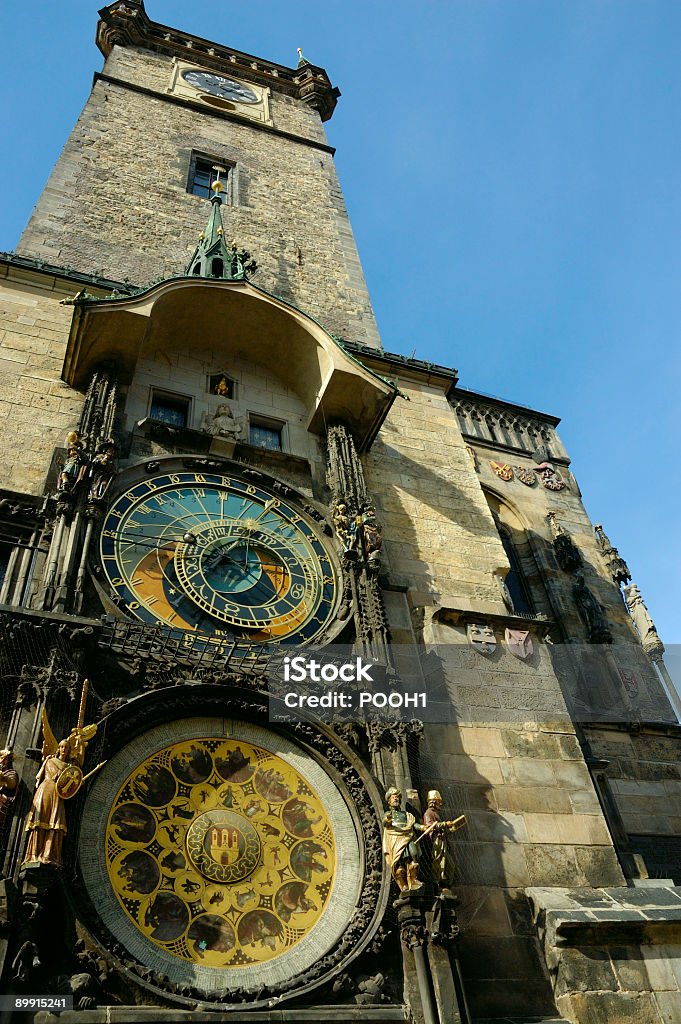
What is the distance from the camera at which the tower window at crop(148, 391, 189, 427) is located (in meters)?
10.8

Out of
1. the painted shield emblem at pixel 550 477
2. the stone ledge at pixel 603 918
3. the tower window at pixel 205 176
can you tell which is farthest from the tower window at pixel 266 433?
the tower window at pixel 205 176

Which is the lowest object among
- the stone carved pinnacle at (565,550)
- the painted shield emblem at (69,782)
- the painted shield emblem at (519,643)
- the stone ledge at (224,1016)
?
the stone ledge at (224,1016)

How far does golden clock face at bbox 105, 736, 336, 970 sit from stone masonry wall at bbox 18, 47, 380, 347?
908 cm

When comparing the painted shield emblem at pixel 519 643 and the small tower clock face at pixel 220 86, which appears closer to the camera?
the painted shield emblem at pixel 519 643

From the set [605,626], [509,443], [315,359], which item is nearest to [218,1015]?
[315,359]

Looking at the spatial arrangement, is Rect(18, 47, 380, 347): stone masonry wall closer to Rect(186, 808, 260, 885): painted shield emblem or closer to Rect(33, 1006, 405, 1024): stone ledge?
Rect(186, 808, 260, 885): painted shield emblem

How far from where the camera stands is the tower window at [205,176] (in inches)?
685

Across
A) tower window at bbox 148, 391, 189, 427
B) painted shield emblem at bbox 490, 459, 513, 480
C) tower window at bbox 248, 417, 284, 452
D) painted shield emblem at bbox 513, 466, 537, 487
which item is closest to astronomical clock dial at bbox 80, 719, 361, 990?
tower window at bbox 248, 417, 284, 452

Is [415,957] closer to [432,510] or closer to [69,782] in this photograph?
[69,782]

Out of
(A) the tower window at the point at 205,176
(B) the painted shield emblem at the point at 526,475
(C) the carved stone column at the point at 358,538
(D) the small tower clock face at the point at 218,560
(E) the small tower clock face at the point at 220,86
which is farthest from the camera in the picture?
(E) the small tower clock face at the point at 220,86

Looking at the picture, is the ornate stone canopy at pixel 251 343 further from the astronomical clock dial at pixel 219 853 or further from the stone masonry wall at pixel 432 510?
the astronomical clock dial at pixel 219 853

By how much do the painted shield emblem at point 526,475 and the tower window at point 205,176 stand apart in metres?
8.24

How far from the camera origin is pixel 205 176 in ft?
59.6

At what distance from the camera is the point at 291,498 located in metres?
9.97
